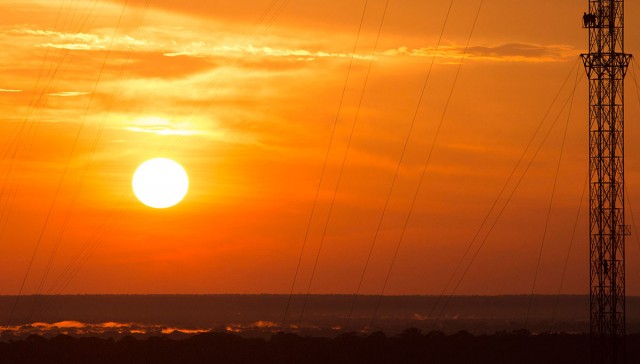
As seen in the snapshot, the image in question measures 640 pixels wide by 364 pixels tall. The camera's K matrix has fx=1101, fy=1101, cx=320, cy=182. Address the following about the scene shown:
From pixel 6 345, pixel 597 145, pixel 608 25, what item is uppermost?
pixel 608 25

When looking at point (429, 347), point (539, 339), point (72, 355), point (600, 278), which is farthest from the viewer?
point (539, 339)

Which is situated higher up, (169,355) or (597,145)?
(597,145)

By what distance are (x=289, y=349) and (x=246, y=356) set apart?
110 inches

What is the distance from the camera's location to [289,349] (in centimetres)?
5666

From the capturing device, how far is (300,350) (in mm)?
56344

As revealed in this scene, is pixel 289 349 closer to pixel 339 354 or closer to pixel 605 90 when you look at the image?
pixel 339 354

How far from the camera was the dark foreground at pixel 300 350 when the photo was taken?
53.8 metres

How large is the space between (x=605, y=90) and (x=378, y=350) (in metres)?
19.2

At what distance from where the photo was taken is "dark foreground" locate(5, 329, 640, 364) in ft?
177

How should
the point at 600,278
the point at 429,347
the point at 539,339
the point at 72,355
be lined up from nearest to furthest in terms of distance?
the point at 600,278
the point at 72,355
the point at 429,347
the point at 539,339

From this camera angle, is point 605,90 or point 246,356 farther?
point 246,356

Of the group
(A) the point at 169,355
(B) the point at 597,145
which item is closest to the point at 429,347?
(A) the point at 169,355

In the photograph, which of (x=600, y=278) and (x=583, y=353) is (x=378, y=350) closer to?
(x=583, y=353)

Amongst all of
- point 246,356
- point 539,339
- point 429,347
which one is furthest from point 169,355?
point 539,339
